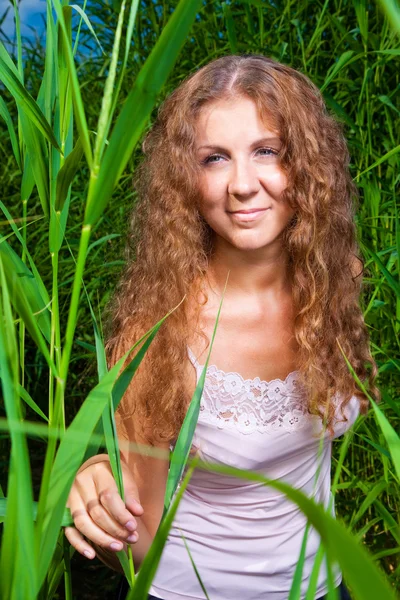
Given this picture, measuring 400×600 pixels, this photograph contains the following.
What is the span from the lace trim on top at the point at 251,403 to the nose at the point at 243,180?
26cm

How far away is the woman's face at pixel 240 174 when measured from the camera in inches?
40.5

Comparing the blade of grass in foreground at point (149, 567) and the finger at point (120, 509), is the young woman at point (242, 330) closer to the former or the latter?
the finger at point (120, 509)

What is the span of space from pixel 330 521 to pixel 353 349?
36.5 inches

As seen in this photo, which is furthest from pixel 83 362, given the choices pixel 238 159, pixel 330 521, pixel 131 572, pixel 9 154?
pixel 330 521

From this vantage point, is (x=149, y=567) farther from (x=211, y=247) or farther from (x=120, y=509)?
(x=211, y=247)

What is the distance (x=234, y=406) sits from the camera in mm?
1150

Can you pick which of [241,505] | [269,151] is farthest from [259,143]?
[241,505]

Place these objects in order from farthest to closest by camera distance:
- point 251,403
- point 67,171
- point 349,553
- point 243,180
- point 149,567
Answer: point 251,403
point 243,180
point 67,171
point 149,567
point 349,553

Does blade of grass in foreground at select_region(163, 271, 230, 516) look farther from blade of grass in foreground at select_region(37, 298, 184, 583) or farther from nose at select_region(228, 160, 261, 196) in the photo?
nose at select_region(228, 160, 261, 196)

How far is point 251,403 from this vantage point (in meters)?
1.15

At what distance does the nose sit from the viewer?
100cm

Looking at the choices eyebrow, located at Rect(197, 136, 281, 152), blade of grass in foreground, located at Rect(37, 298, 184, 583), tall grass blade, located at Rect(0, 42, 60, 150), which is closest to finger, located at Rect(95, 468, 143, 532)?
blade of grass in foreground, located at Rect(37, 298, 184, 583)

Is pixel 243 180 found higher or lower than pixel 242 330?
higher

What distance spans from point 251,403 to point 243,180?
12.8 inches
